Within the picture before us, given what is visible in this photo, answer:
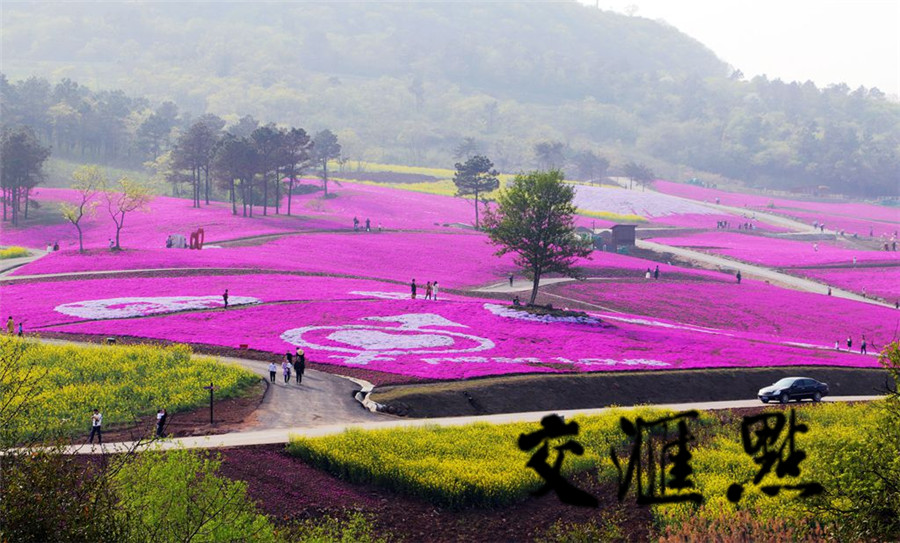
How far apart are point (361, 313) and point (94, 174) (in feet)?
192

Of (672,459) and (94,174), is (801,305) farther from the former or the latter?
(94,174)

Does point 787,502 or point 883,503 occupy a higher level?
point 883,503

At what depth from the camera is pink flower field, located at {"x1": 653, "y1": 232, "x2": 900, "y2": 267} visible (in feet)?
409

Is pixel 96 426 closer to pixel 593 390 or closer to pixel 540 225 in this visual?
pixel 593 390

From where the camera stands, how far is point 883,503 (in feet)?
81.1

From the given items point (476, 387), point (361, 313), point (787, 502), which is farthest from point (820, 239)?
point (787, 502)

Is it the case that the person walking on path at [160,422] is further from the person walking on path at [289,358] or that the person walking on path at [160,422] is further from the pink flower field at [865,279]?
the pink flower field at [865,279]

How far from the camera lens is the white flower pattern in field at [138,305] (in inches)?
2576

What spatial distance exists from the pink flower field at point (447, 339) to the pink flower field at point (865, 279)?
134 feet

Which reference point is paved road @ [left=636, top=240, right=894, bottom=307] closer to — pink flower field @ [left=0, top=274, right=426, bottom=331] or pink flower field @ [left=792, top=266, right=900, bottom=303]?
pink flower field @ [left=792, top=266, right=900, bottom=303]

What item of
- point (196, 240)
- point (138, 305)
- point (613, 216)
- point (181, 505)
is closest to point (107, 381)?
point (181, 505)

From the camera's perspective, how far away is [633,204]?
185m

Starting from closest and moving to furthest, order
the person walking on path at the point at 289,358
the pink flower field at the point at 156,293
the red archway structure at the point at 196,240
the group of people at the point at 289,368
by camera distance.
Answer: the group of people at the point at 289,368, the person walking on path at the point at 289,358, the pink flower field at the point at 156,293, the red archway structure at the point at 196,240

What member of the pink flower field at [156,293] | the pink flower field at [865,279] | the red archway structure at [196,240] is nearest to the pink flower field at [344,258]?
the red archway structure at [196,240]
